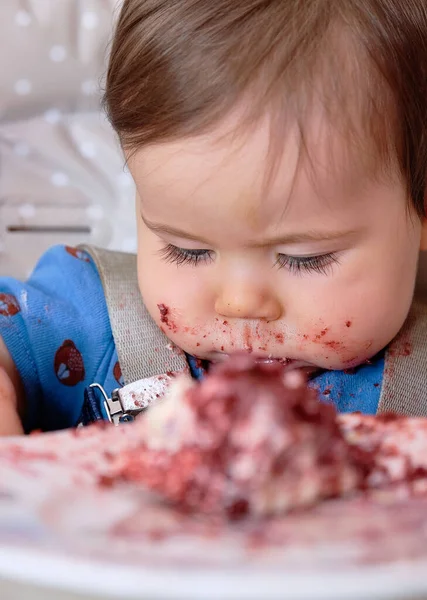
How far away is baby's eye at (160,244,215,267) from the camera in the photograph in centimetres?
71

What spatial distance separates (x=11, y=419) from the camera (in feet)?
2.26

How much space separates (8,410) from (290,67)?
0.36 meters

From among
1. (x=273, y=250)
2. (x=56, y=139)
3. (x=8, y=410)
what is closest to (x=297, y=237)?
(x=273, y=250)

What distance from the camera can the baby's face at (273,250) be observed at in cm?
64

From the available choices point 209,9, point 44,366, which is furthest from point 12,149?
point 209,9

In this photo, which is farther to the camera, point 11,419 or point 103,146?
point 103,146

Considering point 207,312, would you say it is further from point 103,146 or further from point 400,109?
point 103,146

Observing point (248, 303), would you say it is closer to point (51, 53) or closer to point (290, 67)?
point (290, 67)

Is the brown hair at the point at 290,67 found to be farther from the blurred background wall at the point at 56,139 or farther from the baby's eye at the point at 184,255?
the blurred background wall at the point at 56,139

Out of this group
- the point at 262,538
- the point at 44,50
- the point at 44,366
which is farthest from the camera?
the point at 44,50

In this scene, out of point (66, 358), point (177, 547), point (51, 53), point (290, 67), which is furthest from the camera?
point (51, 53)

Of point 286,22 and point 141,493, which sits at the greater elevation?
point 286,22

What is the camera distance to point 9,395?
0.73 meters

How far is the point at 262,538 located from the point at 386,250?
0.41 metres
